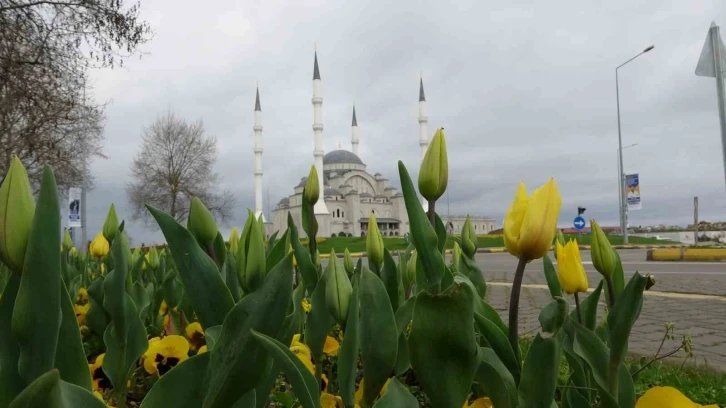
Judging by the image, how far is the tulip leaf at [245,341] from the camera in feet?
1.63

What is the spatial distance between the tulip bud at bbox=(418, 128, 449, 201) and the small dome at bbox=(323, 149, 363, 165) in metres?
62.6

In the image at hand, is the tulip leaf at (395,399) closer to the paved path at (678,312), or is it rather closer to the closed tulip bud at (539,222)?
the closed tulip bud at (539,222)

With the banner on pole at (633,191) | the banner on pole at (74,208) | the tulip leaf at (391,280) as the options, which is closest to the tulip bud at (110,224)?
the tulip leaf at (391,280)

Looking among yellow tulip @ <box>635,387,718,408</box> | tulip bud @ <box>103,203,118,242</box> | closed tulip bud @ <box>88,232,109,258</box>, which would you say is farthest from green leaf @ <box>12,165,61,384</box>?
closed tulip bud @ <box>88,232,109,258</box>

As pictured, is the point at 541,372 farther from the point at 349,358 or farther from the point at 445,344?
the point at 349,358

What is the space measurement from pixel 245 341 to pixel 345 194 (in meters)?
57.5

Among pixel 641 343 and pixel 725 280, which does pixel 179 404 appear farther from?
pixel 725 280

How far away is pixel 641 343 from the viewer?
3.32 m

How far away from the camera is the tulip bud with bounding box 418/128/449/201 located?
35.1 inches

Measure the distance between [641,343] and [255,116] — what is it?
51341 millimetres

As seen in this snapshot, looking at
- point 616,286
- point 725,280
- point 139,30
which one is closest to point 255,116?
point 139,30

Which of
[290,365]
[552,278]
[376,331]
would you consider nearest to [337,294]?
[376,331]

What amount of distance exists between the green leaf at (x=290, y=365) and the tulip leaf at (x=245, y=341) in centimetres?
3

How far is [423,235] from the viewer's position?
72 cm
